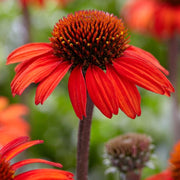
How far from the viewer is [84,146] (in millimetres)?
803

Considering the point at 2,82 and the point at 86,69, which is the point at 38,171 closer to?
the point at 86,69

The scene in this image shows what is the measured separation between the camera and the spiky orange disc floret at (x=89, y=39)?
841 mm

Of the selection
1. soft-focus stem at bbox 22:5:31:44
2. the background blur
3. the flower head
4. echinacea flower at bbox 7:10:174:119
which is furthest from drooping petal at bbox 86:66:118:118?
soft-focus stem at bbox 22:5:31:44

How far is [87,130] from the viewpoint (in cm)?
81

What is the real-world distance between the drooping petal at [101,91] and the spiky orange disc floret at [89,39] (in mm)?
50

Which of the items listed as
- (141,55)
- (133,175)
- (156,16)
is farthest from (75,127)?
(141,55)

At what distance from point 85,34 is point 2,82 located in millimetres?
2001

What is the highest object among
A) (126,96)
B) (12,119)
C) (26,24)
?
A: (26,24)

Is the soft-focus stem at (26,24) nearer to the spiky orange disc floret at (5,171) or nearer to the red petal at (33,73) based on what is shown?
the red petal at (33,73)

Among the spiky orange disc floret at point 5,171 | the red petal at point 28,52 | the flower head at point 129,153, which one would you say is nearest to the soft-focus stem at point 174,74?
the flower head at point 129,153

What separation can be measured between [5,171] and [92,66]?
268 millimetres

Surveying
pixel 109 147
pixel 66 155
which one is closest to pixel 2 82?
pixel 66 155

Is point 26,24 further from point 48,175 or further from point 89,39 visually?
point 48,175

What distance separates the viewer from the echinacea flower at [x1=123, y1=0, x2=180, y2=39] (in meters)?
2.05
